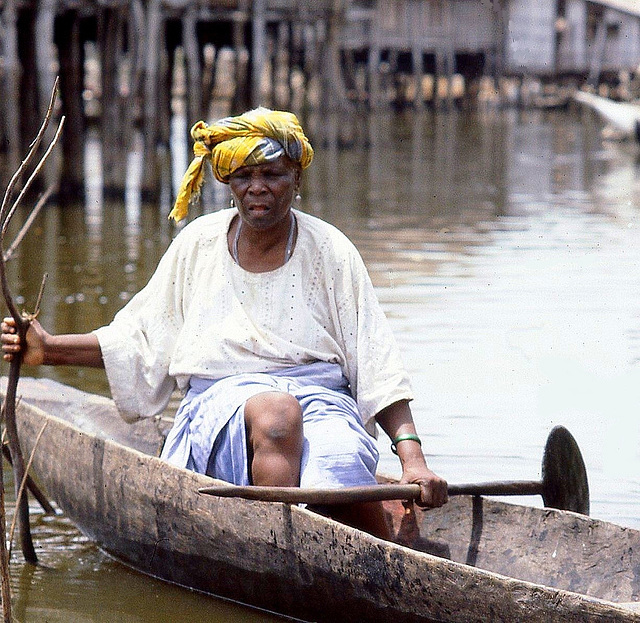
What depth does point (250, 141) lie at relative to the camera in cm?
377

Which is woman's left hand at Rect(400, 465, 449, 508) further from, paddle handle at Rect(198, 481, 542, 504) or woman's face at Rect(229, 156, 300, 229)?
woman's face at Rect(229, 156, 300, 229)

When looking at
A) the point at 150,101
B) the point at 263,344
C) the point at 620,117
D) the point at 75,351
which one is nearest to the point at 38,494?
the point at 75,351

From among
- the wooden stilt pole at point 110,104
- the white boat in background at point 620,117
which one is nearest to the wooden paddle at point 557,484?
the wooden stilt pole at point 110,104

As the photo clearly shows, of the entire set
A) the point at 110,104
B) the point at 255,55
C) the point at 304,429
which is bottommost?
the point at 304,429

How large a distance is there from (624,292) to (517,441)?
3511mm

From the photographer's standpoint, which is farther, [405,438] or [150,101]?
[150,101]

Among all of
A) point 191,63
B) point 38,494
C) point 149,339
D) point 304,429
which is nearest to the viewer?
point 304,429

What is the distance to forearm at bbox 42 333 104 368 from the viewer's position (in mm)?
4051

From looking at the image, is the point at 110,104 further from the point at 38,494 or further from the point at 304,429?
the point at 304,429

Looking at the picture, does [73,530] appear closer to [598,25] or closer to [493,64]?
[493,64]

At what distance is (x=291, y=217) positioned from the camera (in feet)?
13.1

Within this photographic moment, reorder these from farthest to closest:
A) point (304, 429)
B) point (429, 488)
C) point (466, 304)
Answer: point (466, 304), point (304, 429), point (429, 488)

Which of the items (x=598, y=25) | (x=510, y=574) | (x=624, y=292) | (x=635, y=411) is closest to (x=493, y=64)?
(x=598, y=25)

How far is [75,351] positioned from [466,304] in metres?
4.58
